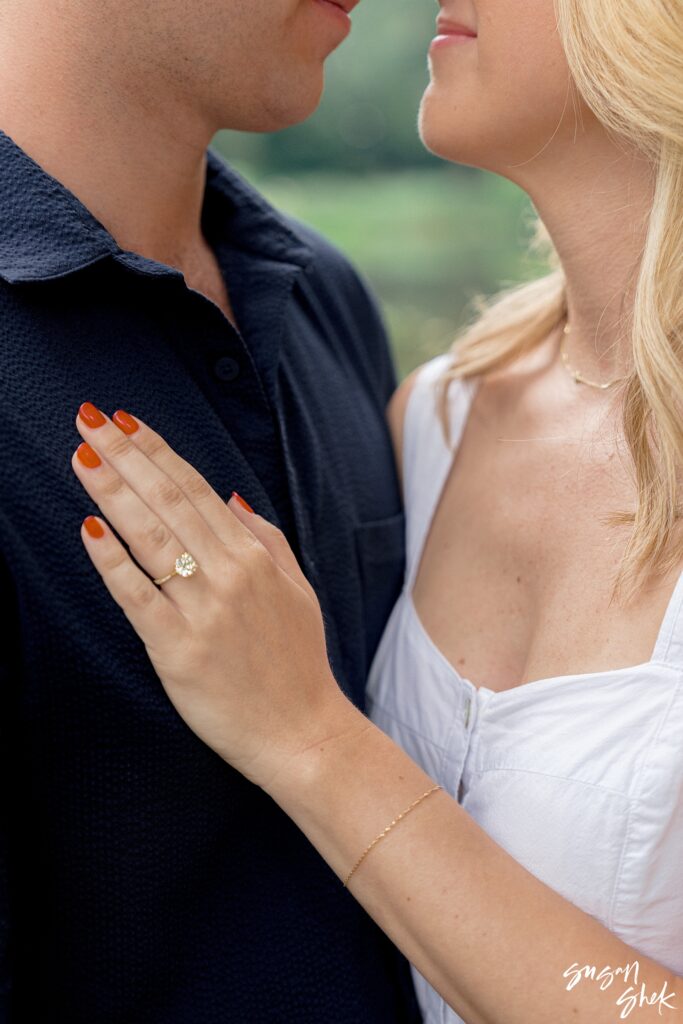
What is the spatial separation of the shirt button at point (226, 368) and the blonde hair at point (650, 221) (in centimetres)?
43

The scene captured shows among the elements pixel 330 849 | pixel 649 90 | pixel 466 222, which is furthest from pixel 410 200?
pixel 330 849

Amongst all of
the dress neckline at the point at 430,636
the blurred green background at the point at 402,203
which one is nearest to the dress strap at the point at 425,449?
the dress neckline at the point at 430,636

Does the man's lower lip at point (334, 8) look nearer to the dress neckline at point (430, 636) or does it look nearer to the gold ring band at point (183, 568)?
the dress neckline at point (430, 636)

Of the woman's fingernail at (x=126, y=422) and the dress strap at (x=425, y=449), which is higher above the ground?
the woman's fingernail at (x=126, y=422)

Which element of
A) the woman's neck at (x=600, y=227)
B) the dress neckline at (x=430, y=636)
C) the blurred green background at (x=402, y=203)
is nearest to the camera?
the dress neckline at (x=430, y=636)

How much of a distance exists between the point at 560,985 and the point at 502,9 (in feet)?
3.40

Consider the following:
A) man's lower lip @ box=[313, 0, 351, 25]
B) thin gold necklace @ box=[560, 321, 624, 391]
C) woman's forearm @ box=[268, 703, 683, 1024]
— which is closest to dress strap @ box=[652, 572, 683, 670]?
woman's forearm @ box=[268, 703, 683, 1024]

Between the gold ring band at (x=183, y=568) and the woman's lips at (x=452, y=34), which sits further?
the woman's lips at (x=452, y=34)

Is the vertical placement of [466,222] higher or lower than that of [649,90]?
lower

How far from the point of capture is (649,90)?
121cm

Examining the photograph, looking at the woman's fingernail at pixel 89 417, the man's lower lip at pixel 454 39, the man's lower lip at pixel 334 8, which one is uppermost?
Result: the man's lower lip at pixel 334 8

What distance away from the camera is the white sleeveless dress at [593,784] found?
1.08m

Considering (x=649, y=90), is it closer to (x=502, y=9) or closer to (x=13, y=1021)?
(x=502, y=9)

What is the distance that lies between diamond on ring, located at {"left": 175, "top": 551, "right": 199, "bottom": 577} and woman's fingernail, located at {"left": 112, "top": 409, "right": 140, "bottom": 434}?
124mm
